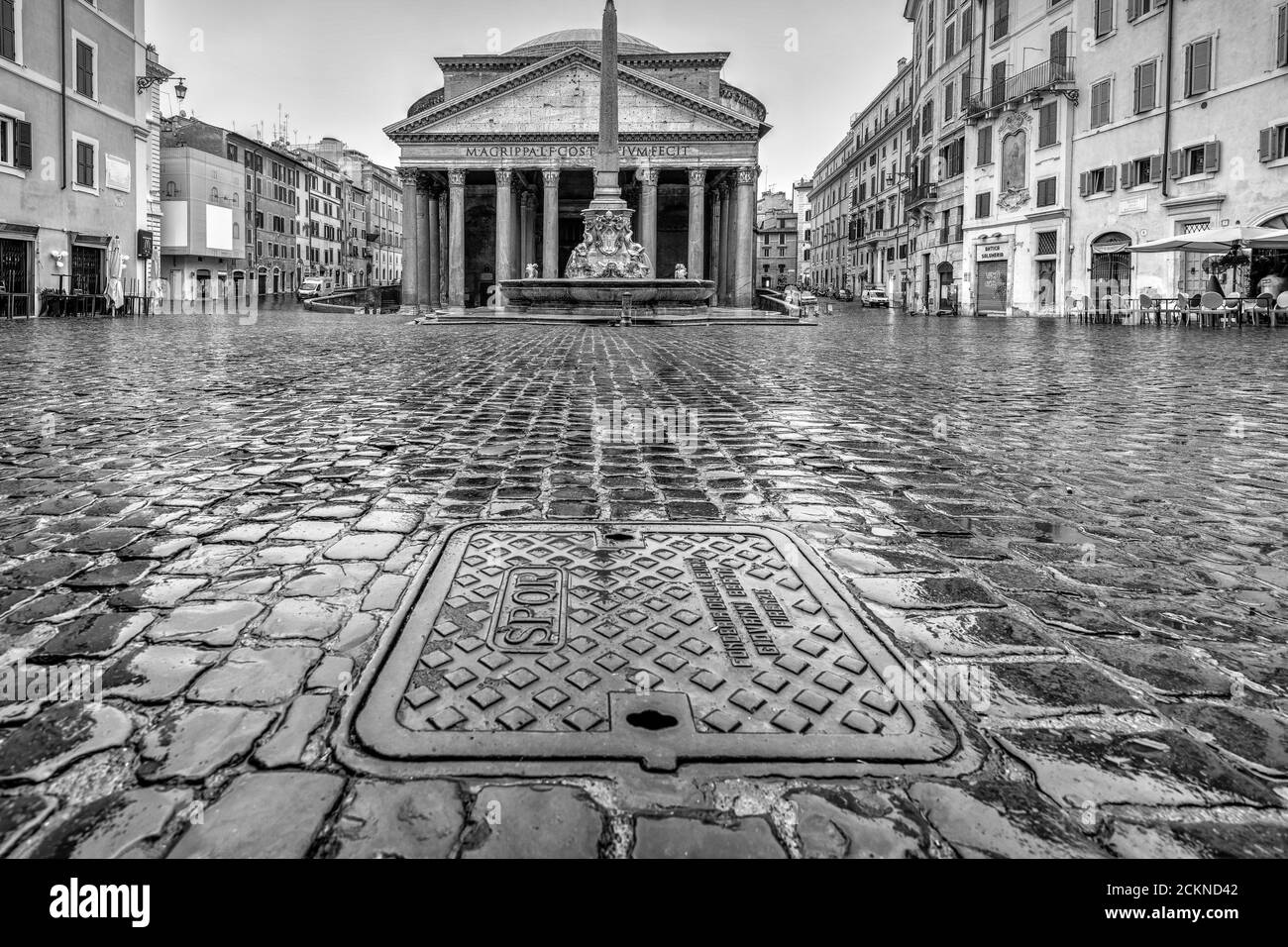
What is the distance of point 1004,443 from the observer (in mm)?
6082

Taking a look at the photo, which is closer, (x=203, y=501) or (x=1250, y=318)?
(x=203, y=501)

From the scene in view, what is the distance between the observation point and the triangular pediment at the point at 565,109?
47594mm

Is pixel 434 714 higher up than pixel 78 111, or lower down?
lower down

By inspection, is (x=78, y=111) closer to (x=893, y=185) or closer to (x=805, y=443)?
(x=805, y=443)

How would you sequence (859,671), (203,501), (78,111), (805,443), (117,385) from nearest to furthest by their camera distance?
(859,671) < (203,501) < (805,443) < (117,385) < (78,111)

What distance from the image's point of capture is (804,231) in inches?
4272

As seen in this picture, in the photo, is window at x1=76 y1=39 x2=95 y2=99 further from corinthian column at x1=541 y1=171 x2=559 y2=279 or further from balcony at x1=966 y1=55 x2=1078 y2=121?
balcony at x1=966 y1=55 x2=1078 y2=121

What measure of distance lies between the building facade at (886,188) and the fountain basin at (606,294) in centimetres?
2777

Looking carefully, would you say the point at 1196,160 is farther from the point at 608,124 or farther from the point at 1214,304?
the point at 608,124

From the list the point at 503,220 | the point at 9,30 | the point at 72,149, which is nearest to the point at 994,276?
the point at 503,220

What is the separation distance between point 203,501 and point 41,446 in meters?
2.09

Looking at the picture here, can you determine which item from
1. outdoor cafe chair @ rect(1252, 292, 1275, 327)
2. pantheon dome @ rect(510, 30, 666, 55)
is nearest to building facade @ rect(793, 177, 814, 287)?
pantheon dome @ rect(510, 30, 666, 55)
